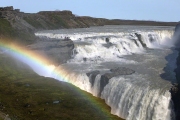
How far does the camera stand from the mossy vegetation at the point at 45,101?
800 inches

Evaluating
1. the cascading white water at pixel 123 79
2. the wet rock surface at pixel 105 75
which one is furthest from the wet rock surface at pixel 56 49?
the wet rock surface at pixel 105 75

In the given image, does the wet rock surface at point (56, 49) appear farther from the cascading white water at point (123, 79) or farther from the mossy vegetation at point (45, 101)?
the mossy vegetation at point (45, 101)

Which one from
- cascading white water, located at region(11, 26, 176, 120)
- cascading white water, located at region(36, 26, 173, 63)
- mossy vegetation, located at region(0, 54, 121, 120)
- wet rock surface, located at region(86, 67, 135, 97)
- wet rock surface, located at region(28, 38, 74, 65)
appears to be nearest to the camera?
mossy vegetation, located at region(0, 54, 121, 120)

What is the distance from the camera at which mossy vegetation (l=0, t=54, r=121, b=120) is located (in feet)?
66.7

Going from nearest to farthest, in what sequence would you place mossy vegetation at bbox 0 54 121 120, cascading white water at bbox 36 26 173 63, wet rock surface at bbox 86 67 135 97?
mossy vegetation at bbox 0 54 121 120, wet rock surface at bbox 86 67 135 97, cascading white water at bbox 36 26 173 63

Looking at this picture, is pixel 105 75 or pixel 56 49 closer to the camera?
pixel 105 75

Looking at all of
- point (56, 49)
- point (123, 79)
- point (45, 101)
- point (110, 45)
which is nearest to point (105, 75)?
point (123, 79)

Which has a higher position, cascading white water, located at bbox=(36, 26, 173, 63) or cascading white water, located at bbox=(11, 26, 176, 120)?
cascading white water, located at bbox=(36, 26, 173, 63)

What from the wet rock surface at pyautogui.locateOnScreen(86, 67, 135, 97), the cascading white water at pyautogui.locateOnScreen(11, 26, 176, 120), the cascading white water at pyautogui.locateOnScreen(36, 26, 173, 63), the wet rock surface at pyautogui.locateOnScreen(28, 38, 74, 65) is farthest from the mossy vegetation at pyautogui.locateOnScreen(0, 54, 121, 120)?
the cascading white water at pyautogui.locateOnScreen(36, 26, 173, 63)

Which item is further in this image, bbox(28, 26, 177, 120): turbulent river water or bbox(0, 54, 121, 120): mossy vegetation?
bbox(28, 26, 177, 120): turbulent river water

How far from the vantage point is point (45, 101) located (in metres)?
22.9

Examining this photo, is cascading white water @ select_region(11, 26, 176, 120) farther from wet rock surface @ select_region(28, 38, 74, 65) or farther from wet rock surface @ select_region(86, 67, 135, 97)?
wet rock surface @ select_region(28, 38, 74, 65)

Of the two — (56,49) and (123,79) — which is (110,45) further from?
(123,79)

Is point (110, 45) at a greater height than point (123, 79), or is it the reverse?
point (110, 45)
